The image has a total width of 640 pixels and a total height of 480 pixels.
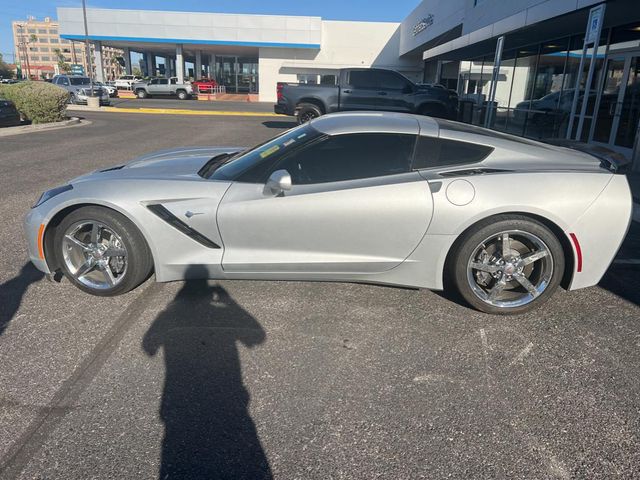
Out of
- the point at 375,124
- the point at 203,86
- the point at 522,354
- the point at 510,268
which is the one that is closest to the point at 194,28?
the point at 203,86

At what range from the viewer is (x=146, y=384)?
272 centimetres

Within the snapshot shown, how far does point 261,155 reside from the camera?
3.78 meters

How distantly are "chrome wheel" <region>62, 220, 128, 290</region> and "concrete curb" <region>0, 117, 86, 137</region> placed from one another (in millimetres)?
13590

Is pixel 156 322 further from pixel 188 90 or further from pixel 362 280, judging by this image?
pixel 188 90

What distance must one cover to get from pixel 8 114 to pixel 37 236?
636 inches

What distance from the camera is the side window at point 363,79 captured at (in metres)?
15.7

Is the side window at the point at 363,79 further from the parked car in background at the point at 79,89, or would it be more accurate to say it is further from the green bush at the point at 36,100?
the parked car in background at the point at 79,89

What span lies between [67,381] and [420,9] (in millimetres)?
35605

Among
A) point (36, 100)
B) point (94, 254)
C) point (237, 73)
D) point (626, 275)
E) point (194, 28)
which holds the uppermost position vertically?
Answer: point (194, 28)

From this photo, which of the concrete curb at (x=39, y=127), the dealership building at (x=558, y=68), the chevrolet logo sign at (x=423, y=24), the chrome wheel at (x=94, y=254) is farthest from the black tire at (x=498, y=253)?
the chevrolet logo sign at (x=423, y=24)

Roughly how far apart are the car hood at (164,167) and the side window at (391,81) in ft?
38.7

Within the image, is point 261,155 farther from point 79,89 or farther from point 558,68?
point 79,89

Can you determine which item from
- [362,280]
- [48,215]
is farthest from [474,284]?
[48,215]

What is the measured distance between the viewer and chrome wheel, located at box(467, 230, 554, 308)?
346 centimetres
